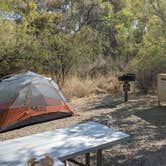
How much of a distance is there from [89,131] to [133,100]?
550 cm

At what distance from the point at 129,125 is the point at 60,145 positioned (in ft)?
10.5

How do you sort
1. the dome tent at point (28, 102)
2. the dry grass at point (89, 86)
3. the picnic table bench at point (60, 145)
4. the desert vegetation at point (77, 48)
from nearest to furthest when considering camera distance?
the picnic table bench at point (60, 145)
the dome tent at point (28, 102)
the desert vegetation at point (77, 48)
the dry grass at point (89, 86)

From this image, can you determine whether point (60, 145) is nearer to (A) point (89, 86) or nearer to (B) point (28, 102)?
(B) point (28, 102)

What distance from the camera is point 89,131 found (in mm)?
4133

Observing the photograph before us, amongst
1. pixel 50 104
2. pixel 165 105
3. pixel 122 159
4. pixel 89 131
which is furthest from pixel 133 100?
pixel 89 131

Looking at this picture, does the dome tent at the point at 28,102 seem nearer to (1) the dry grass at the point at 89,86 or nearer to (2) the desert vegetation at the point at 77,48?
(1) the dry grass at the point at 89,86

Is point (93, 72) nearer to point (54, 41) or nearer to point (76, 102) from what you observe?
point (54, 41)

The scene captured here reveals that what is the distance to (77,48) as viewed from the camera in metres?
11.5

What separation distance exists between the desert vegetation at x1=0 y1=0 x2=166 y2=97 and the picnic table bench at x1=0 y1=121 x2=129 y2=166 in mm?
5508

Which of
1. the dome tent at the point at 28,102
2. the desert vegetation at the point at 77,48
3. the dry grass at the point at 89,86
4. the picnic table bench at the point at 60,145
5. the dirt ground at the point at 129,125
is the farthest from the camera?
the dry grass at the point at 89,86

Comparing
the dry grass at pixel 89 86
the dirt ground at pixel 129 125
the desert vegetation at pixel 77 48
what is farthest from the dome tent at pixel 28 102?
the desert vegetation at pixel 77 48

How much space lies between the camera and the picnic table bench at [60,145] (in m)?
3.32

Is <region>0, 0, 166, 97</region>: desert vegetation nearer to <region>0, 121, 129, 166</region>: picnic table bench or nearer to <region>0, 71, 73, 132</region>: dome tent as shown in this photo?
<region>0, 71, 73, 132</region>: dome tent

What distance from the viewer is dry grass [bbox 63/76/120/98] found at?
10.7 m
